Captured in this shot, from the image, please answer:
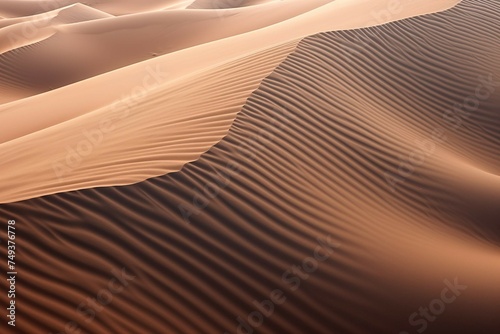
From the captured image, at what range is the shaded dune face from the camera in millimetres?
3354

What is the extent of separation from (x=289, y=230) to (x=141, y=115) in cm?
247

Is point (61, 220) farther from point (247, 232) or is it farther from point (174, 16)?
point (174, 16)

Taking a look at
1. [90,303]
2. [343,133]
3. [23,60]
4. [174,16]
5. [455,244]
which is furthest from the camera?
[174,16]

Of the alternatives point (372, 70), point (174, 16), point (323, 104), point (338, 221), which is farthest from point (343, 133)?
point (174, 16)

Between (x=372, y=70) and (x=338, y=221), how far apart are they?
325 centimetres

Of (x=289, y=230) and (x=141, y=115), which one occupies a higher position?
(x=141, y=115)

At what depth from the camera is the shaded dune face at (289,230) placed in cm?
335

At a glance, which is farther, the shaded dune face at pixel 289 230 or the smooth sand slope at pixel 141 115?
the smooth sand slope at pixel 141 115

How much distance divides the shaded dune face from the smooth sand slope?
0.24 m

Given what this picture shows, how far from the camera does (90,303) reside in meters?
3.20

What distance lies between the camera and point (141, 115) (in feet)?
18.7

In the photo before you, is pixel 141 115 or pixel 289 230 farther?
pixel 141 115

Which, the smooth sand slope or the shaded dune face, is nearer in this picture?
the shaded dune face

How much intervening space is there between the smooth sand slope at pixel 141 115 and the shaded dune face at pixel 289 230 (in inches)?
9.5
